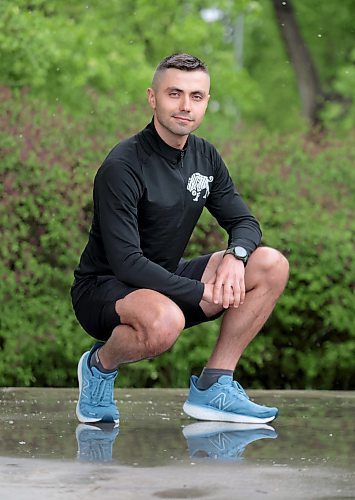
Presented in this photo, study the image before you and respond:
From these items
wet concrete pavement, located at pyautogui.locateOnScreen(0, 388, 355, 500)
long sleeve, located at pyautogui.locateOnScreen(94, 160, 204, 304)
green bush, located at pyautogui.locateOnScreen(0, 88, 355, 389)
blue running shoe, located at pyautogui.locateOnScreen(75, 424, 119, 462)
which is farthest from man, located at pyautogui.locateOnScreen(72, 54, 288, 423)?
green bush, located at pyautogui.locateOnScreen(0, 88, 355, 389)

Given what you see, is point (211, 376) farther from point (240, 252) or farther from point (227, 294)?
point (240, 252)

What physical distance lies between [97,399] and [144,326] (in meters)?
0.54

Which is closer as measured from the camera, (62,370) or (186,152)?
(186,152)

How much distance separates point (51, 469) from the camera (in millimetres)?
4832

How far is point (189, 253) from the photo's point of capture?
8.54 meters

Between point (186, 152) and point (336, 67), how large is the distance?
25.1 metres

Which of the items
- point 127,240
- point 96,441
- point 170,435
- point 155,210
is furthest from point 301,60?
point 96,441

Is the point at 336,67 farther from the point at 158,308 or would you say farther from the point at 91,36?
the point at 158,308

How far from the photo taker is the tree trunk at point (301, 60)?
25.0 metres

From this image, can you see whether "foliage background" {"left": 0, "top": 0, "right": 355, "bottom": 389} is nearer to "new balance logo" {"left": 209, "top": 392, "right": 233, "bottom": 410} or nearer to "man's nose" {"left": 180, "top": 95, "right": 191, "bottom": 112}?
"new balance logo" {"left": 209, "top": 392, "right": 233, "bottom": 410}

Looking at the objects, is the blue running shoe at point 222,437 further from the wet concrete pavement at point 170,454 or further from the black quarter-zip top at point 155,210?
the black quarter-zip top at point 155,210

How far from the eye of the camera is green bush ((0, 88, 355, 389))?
8352mm

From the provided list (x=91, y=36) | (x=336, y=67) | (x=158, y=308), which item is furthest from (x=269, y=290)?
(x=336, y=67)

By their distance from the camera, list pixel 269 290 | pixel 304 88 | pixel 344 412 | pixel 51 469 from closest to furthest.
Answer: pixel 51 469 → pixel 269 290 → pixel 344 412 → pixel 304 88
